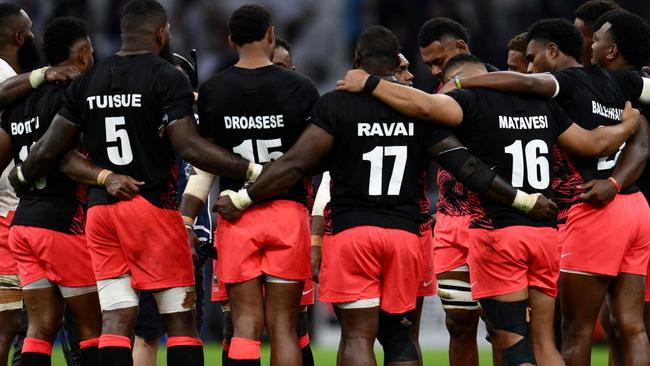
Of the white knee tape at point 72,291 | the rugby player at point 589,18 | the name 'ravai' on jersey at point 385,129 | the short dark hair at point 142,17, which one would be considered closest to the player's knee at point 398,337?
the name 'ravai' on jersey at point 385,129

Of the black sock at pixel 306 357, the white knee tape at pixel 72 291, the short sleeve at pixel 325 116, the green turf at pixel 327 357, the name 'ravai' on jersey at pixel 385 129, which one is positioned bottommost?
the green turf at pixel 327 357

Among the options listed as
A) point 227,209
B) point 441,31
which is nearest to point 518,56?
point 441,31

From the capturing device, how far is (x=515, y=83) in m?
7.36

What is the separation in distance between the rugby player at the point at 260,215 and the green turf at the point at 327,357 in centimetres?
522

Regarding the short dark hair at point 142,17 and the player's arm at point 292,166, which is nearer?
the player's arm at point 292,166

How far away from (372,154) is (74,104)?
204 cm

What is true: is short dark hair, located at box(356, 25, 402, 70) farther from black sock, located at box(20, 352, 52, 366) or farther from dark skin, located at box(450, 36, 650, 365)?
black sock, located at box(20, 352, 52, 366)

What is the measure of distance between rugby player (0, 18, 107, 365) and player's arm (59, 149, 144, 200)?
1.14ft

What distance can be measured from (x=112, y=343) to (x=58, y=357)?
661 cm

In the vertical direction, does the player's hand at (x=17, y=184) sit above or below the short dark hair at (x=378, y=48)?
below

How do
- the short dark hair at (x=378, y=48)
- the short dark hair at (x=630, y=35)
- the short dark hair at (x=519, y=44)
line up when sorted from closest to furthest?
the short dark hair at (x=378, y=48)
the short dark hair at (x=630, y=35)
the short dark hair at (x=519, y=44)

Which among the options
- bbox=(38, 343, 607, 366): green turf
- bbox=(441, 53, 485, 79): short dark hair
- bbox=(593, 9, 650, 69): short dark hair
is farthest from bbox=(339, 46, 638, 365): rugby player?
bbox=(38, 343, 607, 366): green turf

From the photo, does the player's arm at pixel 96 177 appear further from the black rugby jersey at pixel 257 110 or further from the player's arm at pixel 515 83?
the player's arm at pixel 515 83

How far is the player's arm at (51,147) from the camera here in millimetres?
7594
